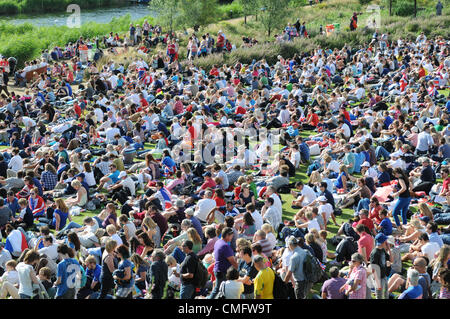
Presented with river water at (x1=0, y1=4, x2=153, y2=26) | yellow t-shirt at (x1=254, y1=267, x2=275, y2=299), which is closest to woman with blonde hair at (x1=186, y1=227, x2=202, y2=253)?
yellow t-shirt at (x1=254, y1=267, x2=275, y2=299)

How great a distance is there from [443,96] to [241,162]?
9316mm

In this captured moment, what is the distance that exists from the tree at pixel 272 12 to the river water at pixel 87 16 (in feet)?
57.5

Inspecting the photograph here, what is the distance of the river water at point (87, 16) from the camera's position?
1853 inches

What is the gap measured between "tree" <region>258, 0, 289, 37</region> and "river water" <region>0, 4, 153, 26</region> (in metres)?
17.5

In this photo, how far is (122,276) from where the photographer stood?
8336 millimetres

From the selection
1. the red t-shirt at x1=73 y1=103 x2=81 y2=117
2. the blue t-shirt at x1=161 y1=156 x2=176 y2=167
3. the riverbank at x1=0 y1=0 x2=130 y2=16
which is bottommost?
the blue t-shirt at x1=161 y1=156 x2=176 y2=167

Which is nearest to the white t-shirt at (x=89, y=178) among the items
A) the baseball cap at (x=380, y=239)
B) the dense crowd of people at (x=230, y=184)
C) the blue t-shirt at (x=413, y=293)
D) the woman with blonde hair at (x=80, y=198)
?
the dense crowd of people at (x=230, y=184)

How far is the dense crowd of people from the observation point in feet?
27.5

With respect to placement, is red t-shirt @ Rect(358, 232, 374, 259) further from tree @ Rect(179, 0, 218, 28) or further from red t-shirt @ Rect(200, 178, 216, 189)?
tree @ Rect(179, 0, 218, 28)

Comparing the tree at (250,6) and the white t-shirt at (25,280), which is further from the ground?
the tree at (250,6)

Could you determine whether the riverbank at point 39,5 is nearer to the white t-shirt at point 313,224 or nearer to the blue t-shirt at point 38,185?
the blue t-shirt at point 38,185

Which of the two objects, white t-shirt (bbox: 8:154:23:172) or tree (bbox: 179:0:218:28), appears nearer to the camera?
white t-shirt (bbox: 8:154:23:172)
